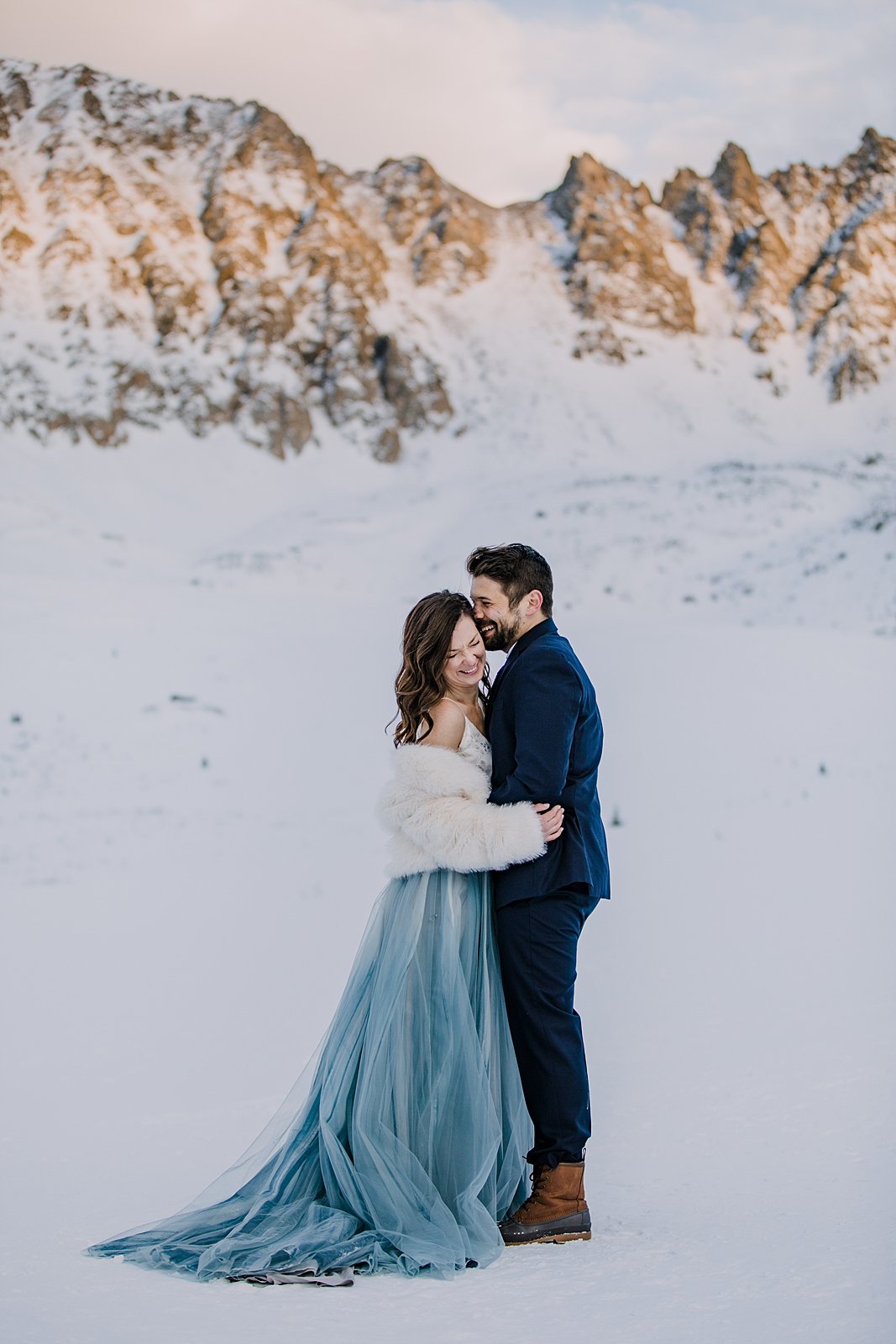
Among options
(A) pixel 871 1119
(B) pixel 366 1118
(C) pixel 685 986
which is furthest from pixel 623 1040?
(B) pixel 366 1118

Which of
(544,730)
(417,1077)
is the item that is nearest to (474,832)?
(544,730)

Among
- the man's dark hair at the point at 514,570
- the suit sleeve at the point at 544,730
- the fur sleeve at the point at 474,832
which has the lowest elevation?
the fur sleeve at the point at 474,832

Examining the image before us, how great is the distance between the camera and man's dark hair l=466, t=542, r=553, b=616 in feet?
12.7

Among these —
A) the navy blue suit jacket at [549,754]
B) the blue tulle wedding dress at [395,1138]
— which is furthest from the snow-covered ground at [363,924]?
the navy blue suit jacket at [549,754]

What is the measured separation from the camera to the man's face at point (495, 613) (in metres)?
3.91

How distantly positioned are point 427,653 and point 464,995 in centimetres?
103

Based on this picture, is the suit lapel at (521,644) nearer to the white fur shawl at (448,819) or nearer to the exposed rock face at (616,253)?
the white fur shawl at (448,819)

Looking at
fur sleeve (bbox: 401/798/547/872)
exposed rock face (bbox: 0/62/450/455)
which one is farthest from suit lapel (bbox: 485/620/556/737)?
exposed rock face (bbox: 0/62/450/455)

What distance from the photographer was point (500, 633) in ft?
12.9

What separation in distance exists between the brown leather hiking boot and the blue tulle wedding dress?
0.35ft

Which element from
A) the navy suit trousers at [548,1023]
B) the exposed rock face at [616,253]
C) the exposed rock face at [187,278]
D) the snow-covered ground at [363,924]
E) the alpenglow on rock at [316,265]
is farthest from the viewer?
the exposed rock face at [616,253]

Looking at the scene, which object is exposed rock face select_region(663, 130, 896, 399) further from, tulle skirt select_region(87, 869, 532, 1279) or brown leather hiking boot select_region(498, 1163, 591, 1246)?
brown leather hiking boot select_region(498, 1163, 591, 1246)

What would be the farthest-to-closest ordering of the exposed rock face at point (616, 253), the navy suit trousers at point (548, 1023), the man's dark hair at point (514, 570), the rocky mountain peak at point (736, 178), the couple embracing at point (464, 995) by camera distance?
the rocky mountain peak at point (736, 178), the exposed rock face at point (616, 253), the man's dark hair at point (514, 570), the navy suit trousers at point (548, 1023), the couple embracing at point (464, 995)

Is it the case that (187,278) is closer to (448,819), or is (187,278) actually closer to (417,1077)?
(448,819)
